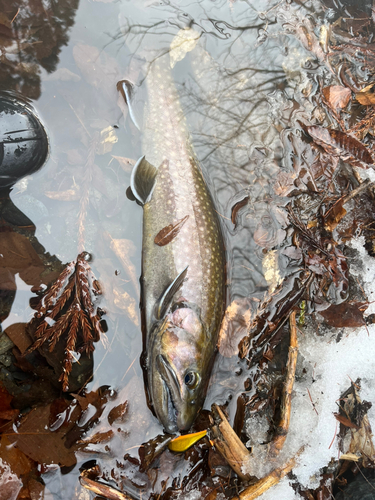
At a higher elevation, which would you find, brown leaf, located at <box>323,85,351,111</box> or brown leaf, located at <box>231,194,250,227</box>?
brown leaf, located at <box>323,85,351,111</box>

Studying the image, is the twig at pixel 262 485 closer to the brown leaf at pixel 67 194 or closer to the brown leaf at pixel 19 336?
the brown leaf at pixel 19 336

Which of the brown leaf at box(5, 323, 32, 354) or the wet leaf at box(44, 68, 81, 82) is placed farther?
the wet leaf at box(44, 68, 81, 82)

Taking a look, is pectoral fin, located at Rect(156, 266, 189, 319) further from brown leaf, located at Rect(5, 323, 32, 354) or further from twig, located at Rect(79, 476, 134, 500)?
twig, located at Rect(79, 476, 134, 500)

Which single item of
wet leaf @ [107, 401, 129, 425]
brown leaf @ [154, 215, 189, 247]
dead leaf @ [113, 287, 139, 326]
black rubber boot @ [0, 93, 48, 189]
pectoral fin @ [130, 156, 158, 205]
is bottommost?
wet leaf @ [107, 401, 129, 425]

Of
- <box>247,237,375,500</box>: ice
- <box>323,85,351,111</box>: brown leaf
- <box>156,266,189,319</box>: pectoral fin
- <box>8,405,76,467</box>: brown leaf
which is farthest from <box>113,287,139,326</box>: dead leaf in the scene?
<box>323,85,351,111</box>: brown leaf

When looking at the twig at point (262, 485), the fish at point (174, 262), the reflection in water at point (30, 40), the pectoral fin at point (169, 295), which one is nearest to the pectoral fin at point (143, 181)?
the fish at point (174, 262)

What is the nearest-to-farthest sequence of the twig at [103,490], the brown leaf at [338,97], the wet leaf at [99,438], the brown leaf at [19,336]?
the twig at [103,490], the wet leaf at [99,438], the brown leaf at [19,336], the brown leaf at [338,97]

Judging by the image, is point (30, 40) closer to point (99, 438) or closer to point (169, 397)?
point (169, 397)

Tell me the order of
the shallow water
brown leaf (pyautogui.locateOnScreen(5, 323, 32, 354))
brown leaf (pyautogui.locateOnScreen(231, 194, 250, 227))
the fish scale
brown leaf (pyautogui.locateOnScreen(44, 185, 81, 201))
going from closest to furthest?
1. the fish scale
2. brown leaf (pyautogui.locateOnScreen(5, 323, 32, 354))
3. the shallow water
4. brown leaf (pyautogui.locateOnScreen(44, 185, 81, 201))
5. brown leaf (pyautogui.locateOnScreen(231, 194, 250, 227))
